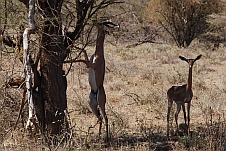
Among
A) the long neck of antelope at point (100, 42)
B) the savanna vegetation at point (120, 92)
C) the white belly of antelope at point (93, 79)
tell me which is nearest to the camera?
the savanna vegetation at point (120, 92)

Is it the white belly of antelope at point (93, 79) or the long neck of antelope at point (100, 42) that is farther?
the white belly of antelope at point (93, 79)

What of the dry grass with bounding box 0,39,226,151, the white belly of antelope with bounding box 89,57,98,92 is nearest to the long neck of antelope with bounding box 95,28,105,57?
the white belly of antelope with bounding box 89,57,98,92

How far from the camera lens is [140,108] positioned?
11.1 metres

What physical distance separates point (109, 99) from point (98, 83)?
5.29m

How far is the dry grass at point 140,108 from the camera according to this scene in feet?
21.7

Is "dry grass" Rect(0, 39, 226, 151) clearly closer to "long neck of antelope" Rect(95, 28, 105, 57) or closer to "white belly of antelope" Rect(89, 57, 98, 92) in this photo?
"white belly of antelope" Rect(89, 57, 98, 92)

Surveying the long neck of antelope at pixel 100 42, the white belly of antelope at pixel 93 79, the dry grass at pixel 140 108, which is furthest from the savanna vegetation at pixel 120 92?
the white belly of antelope at pixel 93 79

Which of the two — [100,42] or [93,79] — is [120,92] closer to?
[93,79]

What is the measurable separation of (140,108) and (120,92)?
7.72 feet

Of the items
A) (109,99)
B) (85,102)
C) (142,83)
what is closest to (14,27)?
(85,102)

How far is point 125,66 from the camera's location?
18.9 meters

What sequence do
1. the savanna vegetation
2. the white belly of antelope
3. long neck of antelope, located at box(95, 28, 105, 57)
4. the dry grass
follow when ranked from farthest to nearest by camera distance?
1. the white belly of antelope
2. long neck of antelope, located at box(95, 28, 105, 57)
3. the dry grass
4. the savanna vegetation

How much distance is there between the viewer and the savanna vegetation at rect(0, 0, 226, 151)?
21.4ft

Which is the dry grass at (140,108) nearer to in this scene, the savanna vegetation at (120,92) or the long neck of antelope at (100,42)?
the savanna vegetation at (120,92)
